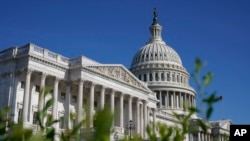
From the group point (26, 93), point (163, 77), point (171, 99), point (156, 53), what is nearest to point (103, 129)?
point (26, 93)

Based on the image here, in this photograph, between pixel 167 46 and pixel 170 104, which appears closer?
pixel 170 104

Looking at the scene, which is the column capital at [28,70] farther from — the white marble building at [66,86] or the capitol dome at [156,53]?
the capitol dome at [156,53]

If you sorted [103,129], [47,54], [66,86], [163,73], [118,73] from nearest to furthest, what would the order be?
[103,129]
[47,54]
[66,86]
[118,73]
[163,73]

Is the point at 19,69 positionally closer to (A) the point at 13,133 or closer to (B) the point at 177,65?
(A) the point at 13,133

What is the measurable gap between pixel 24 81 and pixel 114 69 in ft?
53.6

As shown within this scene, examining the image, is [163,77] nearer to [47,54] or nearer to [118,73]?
[118,73]

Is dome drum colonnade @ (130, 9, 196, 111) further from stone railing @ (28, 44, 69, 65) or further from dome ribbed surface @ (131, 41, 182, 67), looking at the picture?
stone railing @ (28, 44, 69, 65)

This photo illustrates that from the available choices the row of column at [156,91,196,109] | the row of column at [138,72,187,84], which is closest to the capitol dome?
the row of column at [138,72,187,84]

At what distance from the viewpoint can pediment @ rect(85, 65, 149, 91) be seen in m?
57.7

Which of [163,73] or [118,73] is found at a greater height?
[163,73]

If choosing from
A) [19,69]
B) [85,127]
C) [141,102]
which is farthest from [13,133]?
[141,102]

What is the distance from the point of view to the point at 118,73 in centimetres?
6272

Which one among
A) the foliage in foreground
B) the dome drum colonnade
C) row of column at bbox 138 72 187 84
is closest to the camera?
Answer: the foliage in foreground

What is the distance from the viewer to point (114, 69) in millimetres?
61844
